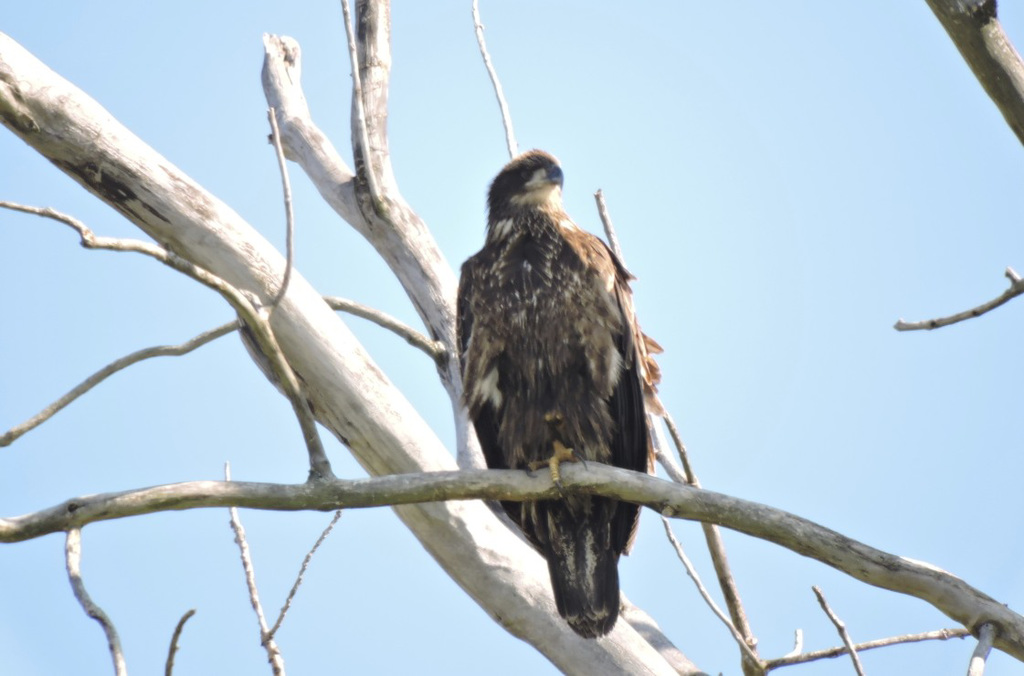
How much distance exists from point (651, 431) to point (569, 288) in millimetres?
631

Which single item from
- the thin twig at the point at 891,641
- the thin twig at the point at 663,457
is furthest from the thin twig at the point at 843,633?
the thin twig at the point at 663,457

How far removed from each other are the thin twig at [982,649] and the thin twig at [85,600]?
6.93ft

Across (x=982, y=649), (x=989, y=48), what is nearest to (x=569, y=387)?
(x=982, y=649)

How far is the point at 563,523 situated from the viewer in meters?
4.48

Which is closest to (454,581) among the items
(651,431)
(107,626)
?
(651,431)

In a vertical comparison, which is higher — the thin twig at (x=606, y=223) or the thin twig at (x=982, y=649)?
the thin twig at (x=606, y=223)

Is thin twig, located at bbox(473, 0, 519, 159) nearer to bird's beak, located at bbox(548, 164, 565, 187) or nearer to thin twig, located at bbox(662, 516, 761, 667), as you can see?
bird's beak, located at bbox(548, 164, 565, 187)

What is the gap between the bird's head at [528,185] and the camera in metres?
5.00

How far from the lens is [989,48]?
9.85ft

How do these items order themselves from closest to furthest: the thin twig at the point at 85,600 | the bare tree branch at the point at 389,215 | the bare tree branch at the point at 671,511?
the thin twig at the point at 85,600, the bare tree branch at the point at 671,511, the bare tree branch at the point at 389,215

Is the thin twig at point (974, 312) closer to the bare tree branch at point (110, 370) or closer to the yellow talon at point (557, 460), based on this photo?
the yellow talon at point (557, 460)

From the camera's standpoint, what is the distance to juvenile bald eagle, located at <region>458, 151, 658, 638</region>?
14.5 feet

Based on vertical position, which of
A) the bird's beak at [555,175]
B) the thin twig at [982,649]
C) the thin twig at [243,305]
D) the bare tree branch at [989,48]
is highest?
the bird's beak at [555,175]

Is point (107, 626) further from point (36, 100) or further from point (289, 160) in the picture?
point (289, 160)
